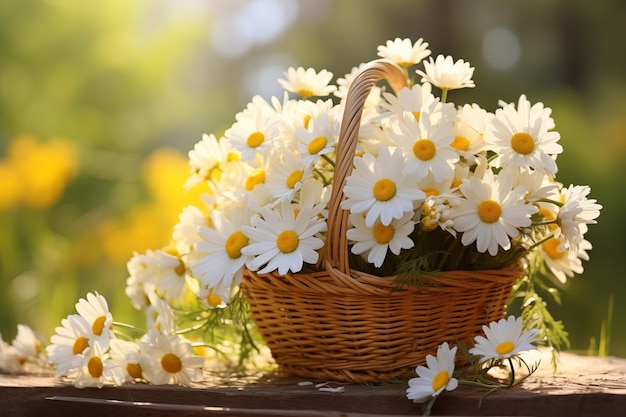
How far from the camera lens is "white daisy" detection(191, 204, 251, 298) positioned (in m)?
0.84

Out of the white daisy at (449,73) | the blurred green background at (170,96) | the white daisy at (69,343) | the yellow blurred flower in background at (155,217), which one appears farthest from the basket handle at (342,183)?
the yellow blurred flower in background at (155,217)

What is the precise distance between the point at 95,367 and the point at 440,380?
409 mm

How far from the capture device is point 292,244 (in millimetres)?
812

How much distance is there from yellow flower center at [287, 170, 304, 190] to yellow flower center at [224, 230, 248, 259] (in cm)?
8

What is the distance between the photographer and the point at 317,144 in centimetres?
85

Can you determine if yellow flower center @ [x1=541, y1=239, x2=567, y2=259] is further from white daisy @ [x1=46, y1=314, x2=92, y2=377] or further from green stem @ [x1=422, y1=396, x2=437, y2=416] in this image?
white daisy @ [x1=46, y1=314, x2=92, y2=377]

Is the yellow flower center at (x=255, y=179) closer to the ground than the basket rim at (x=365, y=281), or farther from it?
farther from it

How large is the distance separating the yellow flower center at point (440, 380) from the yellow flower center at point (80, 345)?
0.43 metres

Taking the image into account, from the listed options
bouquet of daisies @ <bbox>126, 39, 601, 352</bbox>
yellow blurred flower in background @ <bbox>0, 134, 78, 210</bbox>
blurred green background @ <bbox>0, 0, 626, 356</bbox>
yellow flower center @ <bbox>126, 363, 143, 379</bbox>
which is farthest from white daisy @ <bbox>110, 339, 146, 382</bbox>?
yellow blurred flower in background @ <bbox>0, 134, 78, 210</bbox>

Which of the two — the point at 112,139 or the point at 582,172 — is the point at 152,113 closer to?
the point at 112,139

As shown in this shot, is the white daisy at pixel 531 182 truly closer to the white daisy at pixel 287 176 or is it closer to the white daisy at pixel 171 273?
the white daisy at pixel 287 176

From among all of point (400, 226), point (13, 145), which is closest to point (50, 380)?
point (400, 226)

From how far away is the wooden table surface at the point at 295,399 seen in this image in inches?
30.1

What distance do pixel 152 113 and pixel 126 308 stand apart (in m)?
1.28
